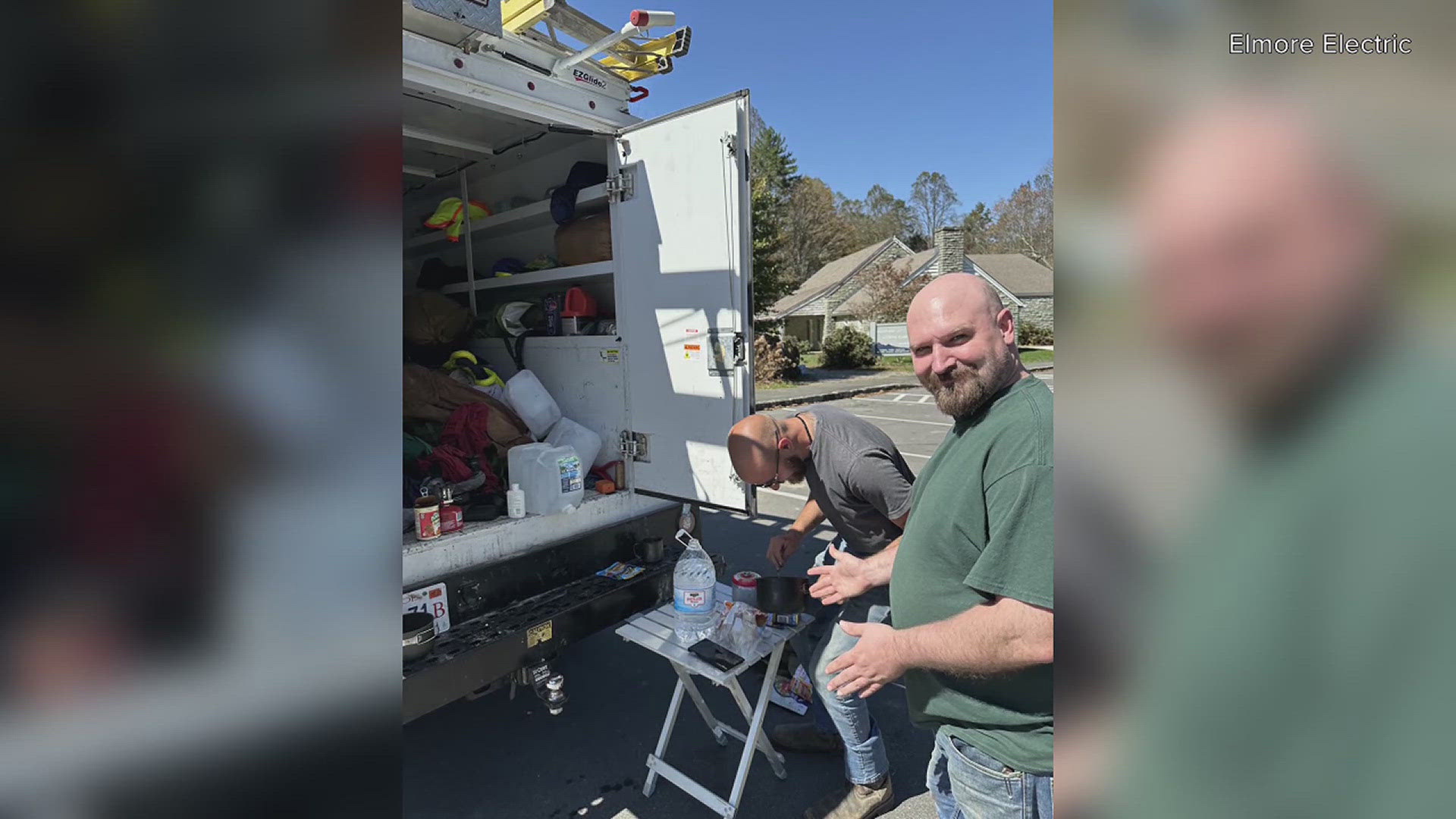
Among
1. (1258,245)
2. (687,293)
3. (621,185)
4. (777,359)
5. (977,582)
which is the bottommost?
(977,582)

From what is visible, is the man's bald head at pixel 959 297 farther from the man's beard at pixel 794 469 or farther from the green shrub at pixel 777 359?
the green shrub at pixel 777 359

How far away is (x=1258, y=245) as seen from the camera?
0.39 m

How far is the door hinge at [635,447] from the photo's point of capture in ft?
12.3

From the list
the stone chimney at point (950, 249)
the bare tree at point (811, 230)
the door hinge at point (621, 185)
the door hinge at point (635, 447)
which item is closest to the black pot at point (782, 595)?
the door hinge at point (635, 447)

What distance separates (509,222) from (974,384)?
4.05 metres

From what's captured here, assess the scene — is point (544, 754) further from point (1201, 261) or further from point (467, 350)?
point (1201, 261)

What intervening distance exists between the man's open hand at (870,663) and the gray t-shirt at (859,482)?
0.86 meters

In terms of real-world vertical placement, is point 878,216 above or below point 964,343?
above

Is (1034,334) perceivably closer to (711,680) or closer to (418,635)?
(711,680)

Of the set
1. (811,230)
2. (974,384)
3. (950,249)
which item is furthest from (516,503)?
(811,230)

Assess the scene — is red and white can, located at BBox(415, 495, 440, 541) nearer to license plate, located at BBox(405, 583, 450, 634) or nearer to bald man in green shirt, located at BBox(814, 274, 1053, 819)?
license plate, located at BBox(405, 583, 450, 634)

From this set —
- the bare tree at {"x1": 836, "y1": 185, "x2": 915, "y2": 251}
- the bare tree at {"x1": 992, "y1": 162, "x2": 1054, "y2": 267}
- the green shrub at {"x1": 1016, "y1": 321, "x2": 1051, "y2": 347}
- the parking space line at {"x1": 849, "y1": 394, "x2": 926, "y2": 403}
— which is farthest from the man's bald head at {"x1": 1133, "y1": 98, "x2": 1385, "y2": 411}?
the bare tree at {"x1": 836, "y1": 185, "x2": 915, "y2": 251}

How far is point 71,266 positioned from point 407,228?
6.33 m

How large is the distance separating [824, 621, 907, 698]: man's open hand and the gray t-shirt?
0.86 m
